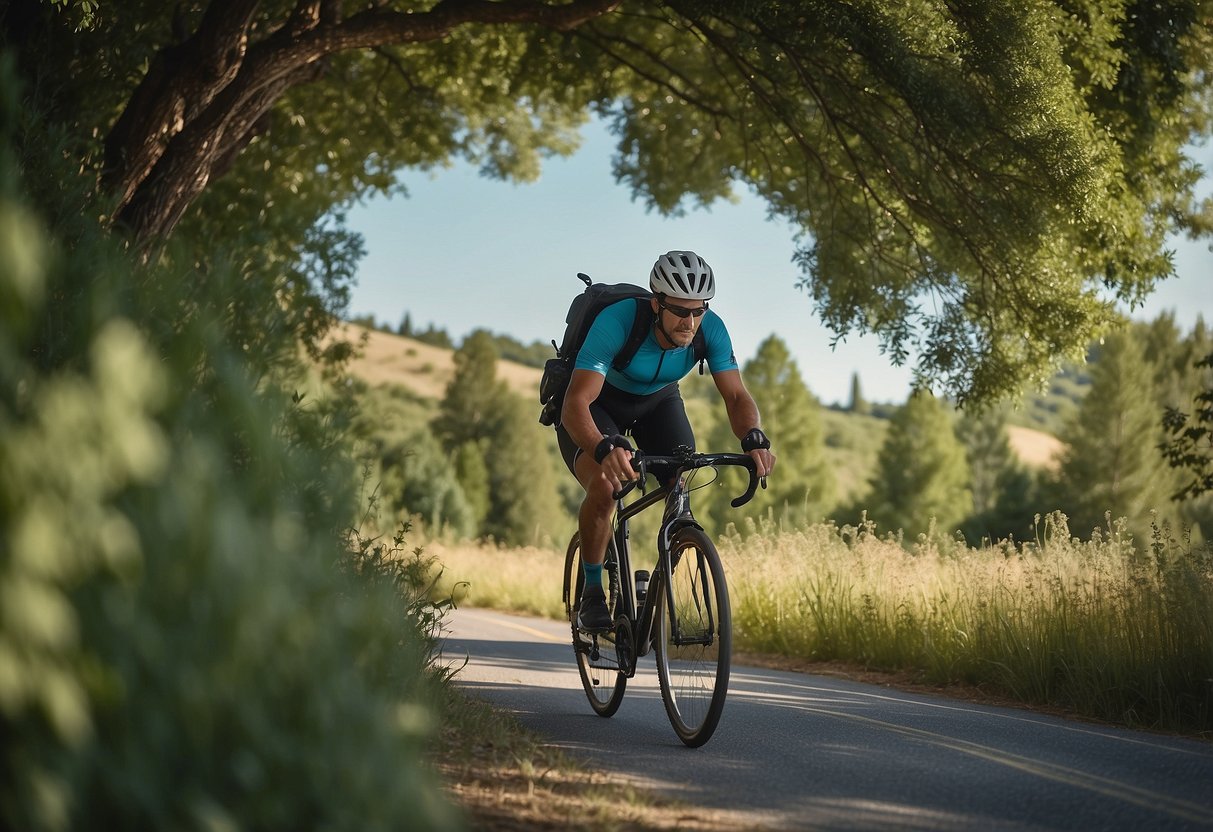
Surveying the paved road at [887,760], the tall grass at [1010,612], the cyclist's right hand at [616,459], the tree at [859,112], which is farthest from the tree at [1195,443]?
the cyclist's right hand at [616,459]

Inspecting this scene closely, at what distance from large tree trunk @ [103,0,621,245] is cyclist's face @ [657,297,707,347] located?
468 centimetres

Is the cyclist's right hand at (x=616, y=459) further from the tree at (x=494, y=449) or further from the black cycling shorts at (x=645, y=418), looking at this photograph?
the tree at (x=494, y=449)

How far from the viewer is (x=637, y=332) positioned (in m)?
6.48

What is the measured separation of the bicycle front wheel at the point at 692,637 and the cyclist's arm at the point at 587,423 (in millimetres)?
557

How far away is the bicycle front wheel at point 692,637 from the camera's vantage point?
225 inches

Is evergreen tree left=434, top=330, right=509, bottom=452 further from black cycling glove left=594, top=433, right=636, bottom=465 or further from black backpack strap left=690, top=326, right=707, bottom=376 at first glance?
black cycling glove left=594, top=433, right=636, bottom=465

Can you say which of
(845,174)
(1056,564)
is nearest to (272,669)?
(1056,564)

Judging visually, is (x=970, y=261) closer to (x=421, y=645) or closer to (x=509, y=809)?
(x=421, y=645)

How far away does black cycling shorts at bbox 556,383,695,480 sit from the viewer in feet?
23.1

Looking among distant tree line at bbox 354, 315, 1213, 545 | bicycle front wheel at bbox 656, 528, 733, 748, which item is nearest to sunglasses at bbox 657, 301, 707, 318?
A: bicycle front wheel at bbox 656, 528, 733, 748

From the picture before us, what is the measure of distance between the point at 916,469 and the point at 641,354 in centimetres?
6662

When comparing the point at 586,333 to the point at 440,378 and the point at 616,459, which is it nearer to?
the point at 616,459

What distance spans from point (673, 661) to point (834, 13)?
21.6ft

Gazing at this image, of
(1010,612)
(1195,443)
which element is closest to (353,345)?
(1195,443)
